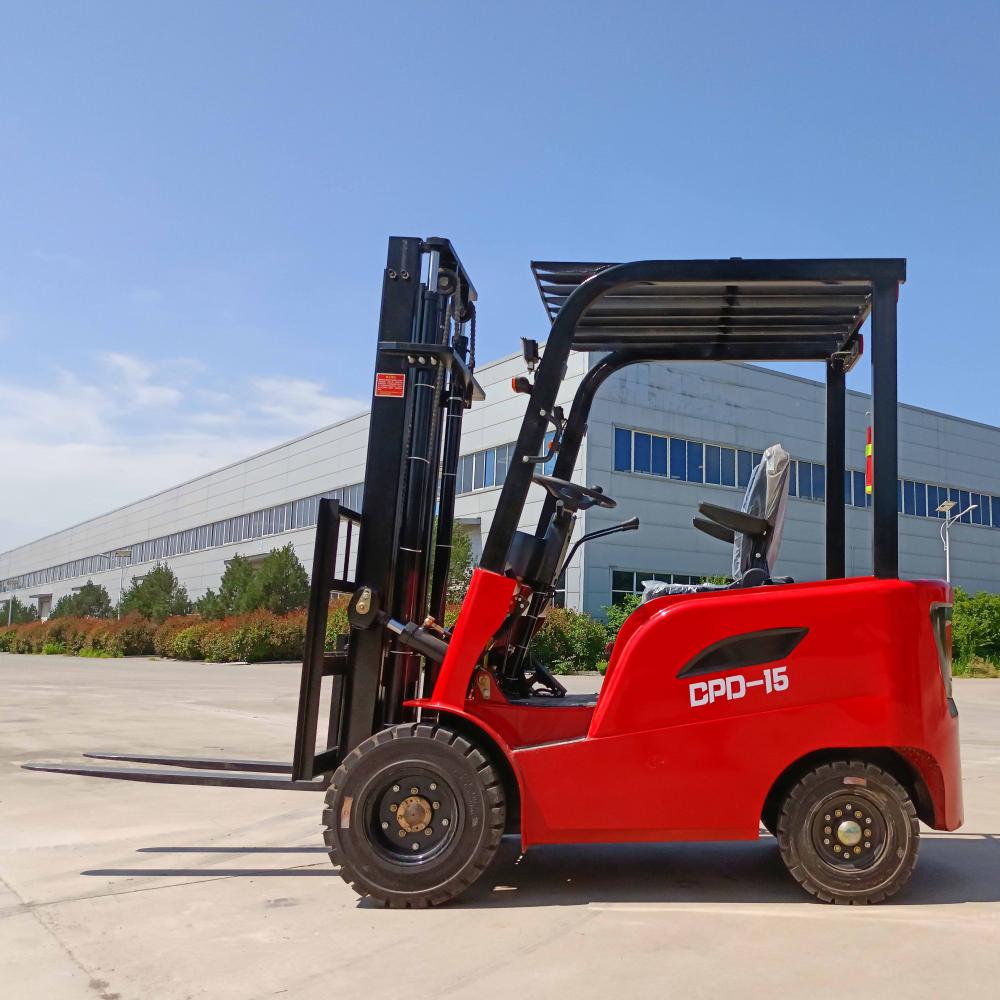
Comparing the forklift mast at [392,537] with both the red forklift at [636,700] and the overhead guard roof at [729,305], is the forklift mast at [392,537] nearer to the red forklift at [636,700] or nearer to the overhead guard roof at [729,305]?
the red forklift at [636,700]

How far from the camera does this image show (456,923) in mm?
4148

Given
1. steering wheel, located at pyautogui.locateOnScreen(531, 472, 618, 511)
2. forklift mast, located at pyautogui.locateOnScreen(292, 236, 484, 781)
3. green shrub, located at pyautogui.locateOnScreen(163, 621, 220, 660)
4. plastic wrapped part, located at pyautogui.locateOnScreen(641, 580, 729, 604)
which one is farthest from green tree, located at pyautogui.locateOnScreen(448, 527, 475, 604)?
steering wheel, located at pyautogui.locateOnScreen(531, 472, 618, 511)

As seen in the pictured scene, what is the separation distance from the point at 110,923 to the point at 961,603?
97.6ft

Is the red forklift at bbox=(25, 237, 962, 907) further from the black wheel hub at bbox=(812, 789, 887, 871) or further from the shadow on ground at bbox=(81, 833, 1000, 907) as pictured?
the shadow on ground at bbox=(81, 833, 1000, 907)

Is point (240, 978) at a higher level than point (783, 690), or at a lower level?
lower

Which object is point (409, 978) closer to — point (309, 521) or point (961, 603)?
point (961, 603)

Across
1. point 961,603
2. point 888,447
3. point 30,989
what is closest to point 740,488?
point 961,603

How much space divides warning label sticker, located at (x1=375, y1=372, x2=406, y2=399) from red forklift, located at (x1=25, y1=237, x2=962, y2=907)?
0.03ft

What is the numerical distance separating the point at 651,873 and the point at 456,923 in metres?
1.43

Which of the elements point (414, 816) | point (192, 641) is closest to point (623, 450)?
point (192, 641)

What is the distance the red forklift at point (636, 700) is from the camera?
14.3 ft

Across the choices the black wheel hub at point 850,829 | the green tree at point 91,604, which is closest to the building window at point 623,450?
the black wheel hub at point 850,829

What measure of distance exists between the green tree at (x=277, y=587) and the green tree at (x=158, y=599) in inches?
391

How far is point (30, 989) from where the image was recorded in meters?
3.40
